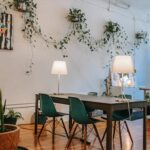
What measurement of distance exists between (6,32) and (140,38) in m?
4.58

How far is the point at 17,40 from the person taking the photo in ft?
18.9

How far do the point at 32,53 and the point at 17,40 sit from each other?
0.45m

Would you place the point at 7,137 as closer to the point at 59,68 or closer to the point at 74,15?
the point at 59,68

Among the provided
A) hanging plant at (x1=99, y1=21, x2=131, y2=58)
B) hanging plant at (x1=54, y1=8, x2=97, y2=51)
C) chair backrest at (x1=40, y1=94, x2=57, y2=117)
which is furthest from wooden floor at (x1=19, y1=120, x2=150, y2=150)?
hanging plant at (x1=99, y1=21, x2=131, y2=58)

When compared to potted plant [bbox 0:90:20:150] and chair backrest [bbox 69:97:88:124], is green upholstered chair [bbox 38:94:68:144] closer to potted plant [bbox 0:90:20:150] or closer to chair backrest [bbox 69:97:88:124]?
chair backrest [bbox 69:97:88:124]

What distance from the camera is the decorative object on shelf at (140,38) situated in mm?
8430

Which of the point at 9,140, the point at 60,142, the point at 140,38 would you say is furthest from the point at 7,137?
the point at 140,38

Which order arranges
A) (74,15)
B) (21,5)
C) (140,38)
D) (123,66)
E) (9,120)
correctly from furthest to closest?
(140,38), (74,15), (21,5), (9,120), (123,66)

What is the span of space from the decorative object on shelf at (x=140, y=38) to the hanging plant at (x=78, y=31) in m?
1.89

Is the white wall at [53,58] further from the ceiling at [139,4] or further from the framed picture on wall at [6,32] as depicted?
the ceiling at [139,4]

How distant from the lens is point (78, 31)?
679 cm

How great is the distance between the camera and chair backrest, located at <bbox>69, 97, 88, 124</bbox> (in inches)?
148

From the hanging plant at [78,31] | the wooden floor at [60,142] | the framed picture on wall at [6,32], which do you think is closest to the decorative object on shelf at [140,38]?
the hanging plant at [78,31]

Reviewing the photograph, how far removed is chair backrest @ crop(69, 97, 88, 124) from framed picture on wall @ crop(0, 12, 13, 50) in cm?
234
